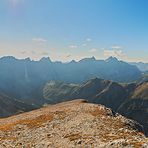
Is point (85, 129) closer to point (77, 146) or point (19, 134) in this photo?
point (19, 134)

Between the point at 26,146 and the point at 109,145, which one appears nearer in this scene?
the point at 109,145

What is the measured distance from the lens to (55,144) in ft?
106

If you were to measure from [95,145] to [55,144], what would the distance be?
599 cm

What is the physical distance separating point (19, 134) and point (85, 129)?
365 inches

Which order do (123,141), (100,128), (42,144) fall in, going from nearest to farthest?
(123,141)
(42,144)
(100,128)

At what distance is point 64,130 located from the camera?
4228 cm

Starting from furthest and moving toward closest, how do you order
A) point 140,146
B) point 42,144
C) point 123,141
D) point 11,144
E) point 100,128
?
1. point 100,128
2. point 11,144
3. point 42,144
4. point 123,141
5. point 140,146

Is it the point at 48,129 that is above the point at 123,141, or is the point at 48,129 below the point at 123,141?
below

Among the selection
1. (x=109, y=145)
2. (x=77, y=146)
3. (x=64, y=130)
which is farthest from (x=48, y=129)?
(x=109, y=145)

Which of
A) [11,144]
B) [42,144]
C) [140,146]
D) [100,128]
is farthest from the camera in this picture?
[100,128]

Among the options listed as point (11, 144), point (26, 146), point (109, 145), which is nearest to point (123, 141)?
point (109, 145)

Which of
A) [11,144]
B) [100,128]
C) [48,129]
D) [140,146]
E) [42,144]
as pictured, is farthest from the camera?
[48,129]

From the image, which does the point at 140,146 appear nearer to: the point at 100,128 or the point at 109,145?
the point at 109,145

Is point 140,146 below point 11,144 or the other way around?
the other way around
